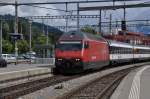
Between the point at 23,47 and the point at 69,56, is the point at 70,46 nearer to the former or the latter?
the point at 69,56

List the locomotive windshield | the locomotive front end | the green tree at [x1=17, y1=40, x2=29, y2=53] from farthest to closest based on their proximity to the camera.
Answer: the green tree at [x1=17, y1=40, x2=29, y2=53] → the locomotive windshield → the locomotive front end

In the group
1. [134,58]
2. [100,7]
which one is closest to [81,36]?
[100,7]

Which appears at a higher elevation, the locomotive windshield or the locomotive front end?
the locomotive windshield

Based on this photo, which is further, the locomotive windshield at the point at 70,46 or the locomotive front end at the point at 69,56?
the locomotive windshield at the point at 70,46

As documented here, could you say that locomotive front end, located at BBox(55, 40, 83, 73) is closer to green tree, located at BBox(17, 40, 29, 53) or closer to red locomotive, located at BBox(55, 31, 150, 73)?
red locomotive, located at BBox(55, 31, 150, 73)

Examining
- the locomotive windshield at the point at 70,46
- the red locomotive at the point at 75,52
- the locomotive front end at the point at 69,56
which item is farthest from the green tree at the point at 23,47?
the locomotive front end at the point at 69,56

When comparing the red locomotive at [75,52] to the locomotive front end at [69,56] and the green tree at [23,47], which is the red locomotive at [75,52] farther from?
the green tree at [23,47]

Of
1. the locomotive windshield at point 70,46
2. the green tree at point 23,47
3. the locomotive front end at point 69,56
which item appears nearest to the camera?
A: the locomotive front end at point 69,56

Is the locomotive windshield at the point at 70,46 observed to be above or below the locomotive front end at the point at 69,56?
above

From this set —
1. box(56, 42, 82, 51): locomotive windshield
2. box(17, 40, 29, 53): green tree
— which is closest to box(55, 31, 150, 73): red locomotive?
box(56, 42, 82, 51): locomotive windshield

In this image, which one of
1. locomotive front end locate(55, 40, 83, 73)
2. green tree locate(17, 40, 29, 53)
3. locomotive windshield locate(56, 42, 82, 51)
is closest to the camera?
locomotive front end locate(55, 40, 83, 73)

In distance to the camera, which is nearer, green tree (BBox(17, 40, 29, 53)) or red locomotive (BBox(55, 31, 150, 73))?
red locomotive (BBox(55, 31, 150, 73))

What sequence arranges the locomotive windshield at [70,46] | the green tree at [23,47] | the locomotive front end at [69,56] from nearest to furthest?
1. the locomotive front end at [69,56]
2. the locomotive windshield at [70,46]
3. the green tree at [23,47]

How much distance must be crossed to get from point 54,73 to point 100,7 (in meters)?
20.2
